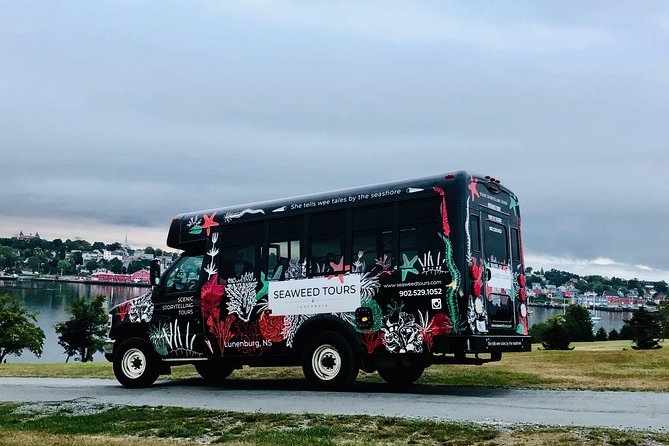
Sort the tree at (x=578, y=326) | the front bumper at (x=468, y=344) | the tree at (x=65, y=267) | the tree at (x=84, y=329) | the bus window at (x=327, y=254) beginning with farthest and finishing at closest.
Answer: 1. the tree at (x=65, y=267)
2. the tree at (x=84, y=329)
3. the tree at (x=578, y=326)
4. the bus window at (x=327, y=254)
5. the front bumper at (x=468, y=344)

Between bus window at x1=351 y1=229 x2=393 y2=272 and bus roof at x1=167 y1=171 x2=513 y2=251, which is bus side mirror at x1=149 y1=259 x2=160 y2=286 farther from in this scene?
bus window at x1=351 y1=229 x2=393 y2=272

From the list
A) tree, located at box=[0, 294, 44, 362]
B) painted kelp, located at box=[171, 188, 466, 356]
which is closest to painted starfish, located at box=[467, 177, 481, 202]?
painted kelp, located at box=[171, 188, 466, 356]

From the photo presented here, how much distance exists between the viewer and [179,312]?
15.0 metres

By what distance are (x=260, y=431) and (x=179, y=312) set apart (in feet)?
20.9

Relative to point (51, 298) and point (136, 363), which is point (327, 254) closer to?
point (136, 363)

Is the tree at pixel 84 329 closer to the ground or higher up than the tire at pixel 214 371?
higher up

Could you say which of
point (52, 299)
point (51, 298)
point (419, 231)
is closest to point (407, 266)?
point (419, 231)

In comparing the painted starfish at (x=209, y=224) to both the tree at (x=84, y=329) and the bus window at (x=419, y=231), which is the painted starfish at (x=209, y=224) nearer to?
the bus window at (x=419, y=231)

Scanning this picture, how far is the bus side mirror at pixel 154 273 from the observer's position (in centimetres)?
1545

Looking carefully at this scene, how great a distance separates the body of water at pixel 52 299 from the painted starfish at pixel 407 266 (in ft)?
246

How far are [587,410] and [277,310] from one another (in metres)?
5.56

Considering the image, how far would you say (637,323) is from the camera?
1390 inches

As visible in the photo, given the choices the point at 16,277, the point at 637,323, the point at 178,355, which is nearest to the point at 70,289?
the point at 16,277

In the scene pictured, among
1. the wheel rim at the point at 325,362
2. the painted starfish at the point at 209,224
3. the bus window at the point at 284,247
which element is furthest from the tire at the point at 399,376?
the painted starfish at the point at 209,224
